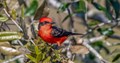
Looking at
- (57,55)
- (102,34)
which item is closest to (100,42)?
Answer: (102,34)

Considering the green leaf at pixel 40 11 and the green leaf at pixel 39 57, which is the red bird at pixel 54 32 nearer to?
the green leaf at pixel 40 11

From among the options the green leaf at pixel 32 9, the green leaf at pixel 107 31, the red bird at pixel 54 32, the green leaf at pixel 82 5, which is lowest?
the green leaf at pixel 107 31

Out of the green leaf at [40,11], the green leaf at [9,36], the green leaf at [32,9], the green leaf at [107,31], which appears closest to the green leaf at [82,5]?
the green leaf at [32,9]

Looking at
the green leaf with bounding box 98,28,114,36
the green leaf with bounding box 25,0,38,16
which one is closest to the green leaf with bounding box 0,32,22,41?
the green leaf with bounding box 25,0,38,16

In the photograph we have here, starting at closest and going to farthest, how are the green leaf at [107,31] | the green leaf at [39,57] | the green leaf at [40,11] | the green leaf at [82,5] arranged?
the green leaf at [39,57], the green leaf at [40,11], the green leaf at [82,5], the green leaf at [107,31]

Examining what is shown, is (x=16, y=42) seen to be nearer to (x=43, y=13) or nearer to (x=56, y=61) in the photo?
(x=43, y=13)

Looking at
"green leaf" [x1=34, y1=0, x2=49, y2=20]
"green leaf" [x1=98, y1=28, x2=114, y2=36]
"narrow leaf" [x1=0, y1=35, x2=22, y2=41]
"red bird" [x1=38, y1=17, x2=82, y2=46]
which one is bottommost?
"green leaf" [x1=98, y1=28, x2=114, y2=36]

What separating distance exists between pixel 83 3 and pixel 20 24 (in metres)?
1.23

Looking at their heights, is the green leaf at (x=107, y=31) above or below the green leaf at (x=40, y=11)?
below

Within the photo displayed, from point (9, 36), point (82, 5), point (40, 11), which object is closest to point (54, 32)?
point (82, 5)

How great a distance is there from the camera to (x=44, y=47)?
2.79m

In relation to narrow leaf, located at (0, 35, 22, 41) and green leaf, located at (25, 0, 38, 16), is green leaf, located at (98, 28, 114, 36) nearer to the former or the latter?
green leaf, located at (25, 0, 38, 16)

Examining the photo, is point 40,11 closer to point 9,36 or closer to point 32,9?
point 9,36

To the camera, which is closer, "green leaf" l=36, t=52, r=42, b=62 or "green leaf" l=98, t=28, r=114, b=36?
"green leaf" l=36, t=52, r=42, b=62
